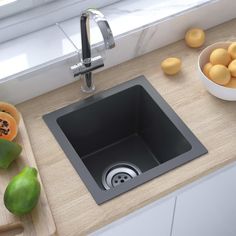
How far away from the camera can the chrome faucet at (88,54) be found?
3.36ft

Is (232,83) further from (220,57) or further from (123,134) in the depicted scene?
(123,134)

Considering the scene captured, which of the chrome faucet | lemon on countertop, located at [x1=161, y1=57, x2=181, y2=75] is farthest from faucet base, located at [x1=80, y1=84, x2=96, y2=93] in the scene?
lemon on countertop, located at [x1=161, y1=57, x2=181, y2=75]

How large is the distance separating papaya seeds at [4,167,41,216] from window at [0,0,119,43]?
50 centimetres

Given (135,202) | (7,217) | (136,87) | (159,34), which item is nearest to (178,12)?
(159,34)

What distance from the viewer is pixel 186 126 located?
3.89 ft

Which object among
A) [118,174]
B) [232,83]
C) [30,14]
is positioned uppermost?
[30,14]

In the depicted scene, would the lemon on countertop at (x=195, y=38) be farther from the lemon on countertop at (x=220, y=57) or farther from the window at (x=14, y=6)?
the window at (x=14, y=6)

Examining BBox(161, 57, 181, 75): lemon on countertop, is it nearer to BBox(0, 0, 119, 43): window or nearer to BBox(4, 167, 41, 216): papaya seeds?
BBox(0, 0, 119, 43): window

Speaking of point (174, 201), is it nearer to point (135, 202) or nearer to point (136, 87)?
point (135, 202)

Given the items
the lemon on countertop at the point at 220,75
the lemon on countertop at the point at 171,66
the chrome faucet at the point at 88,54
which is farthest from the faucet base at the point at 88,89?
the lemon on countertop at the point at 220,75

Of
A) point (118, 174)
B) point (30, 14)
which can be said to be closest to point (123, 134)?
point (118, 174)

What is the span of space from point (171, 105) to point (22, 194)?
0.50 meters

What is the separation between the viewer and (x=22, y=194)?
3.13 feet

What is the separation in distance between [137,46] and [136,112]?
0.21 m
